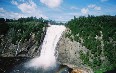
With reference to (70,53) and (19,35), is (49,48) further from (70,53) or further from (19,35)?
(19,35)

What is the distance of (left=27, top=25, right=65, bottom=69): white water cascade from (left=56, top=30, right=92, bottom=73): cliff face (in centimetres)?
279

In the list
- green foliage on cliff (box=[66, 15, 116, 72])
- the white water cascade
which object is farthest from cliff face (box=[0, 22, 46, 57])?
green foliage on cliff (box=[66, 15, 116, 72])

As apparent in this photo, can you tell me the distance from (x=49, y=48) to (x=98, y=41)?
18.7m

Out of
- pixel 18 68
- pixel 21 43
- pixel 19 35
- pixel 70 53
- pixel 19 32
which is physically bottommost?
pixel 18 68

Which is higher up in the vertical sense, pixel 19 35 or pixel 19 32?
pixel 19 32

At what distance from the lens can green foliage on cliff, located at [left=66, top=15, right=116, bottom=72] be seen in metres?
42.8

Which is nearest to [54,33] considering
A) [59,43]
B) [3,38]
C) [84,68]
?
[59,43]

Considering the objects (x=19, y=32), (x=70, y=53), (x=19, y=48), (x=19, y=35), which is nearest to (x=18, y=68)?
(x=19, y=48)

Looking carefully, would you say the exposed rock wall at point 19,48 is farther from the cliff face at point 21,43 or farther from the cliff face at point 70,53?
the cliff face at point 70,53

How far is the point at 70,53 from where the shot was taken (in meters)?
50.5

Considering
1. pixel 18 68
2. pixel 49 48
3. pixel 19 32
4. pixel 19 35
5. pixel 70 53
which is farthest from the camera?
pixel 19 32

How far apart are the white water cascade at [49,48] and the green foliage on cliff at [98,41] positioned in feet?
28.5

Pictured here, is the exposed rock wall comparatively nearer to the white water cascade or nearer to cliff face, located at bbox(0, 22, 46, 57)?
cliff face, located at bbox(0, 22, 46, 57)

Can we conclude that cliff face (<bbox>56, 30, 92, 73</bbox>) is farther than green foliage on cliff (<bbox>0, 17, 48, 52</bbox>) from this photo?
No
